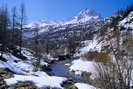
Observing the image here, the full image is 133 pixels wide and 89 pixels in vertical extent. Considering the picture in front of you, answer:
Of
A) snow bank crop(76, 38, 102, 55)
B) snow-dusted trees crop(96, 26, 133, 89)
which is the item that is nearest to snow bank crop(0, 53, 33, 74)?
snow-dusted trees crop(96, 26, 133, 89)

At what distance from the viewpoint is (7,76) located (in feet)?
72.9

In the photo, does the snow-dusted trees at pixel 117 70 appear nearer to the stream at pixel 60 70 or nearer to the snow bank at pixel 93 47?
the stream at pixel 60 70

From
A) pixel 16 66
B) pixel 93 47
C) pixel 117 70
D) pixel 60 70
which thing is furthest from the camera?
pixel 93 47

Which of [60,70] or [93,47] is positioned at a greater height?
[93,47]

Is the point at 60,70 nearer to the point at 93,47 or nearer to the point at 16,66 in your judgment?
the point at 16,66

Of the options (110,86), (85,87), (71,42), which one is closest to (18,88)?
(85,87)

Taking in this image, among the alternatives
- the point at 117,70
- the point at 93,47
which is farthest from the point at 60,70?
the point at 93,47

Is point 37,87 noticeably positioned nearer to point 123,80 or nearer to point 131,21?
point 123,80

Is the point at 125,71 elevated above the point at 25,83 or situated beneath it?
elevated above

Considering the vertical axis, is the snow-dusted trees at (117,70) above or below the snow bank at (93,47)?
below

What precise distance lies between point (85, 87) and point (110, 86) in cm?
1047

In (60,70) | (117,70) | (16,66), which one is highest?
(117,70)

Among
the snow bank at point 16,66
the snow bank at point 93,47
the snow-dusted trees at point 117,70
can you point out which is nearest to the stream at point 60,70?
the snow bank at point 16,66

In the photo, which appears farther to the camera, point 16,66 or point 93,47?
point 93,47
